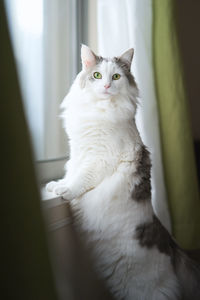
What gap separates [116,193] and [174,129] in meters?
0.56

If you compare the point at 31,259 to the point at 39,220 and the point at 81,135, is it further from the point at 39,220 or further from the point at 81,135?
the point at 81,135

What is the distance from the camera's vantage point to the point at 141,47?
114cm

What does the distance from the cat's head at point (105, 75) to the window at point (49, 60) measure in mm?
270

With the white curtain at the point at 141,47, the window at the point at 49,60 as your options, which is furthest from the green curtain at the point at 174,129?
the window at the point at 49,60

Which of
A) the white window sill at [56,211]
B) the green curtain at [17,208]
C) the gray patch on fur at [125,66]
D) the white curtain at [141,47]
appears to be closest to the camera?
the green curtain at [17,208]

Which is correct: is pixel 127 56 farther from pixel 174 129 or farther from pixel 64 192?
pixel 64 192

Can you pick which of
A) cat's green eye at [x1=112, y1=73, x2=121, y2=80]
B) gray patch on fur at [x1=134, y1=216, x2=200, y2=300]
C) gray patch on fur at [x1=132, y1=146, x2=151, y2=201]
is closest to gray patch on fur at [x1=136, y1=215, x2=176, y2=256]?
gray patch on fur at [x1=134, y1=216, x2=200, y2=300]

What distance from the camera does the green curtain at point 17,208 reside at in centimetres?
37

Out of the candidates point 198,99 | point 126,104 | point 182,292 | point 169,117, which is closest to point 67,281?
point 182,292

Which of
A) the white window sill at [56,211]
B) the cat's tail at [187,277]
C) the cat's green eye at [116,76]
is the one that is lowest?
the cat's tail at [187,277]

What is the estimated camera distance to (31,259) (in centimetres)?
40

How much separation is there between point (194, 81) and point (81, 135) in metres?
1.86

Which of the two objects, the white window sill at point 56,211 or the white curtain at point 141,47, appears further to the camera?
the white curtain at point 141,47

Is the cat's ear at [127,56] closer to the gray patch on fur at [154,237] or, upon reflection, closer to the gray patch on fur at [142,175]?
the gray patch on fur at [142,175]
